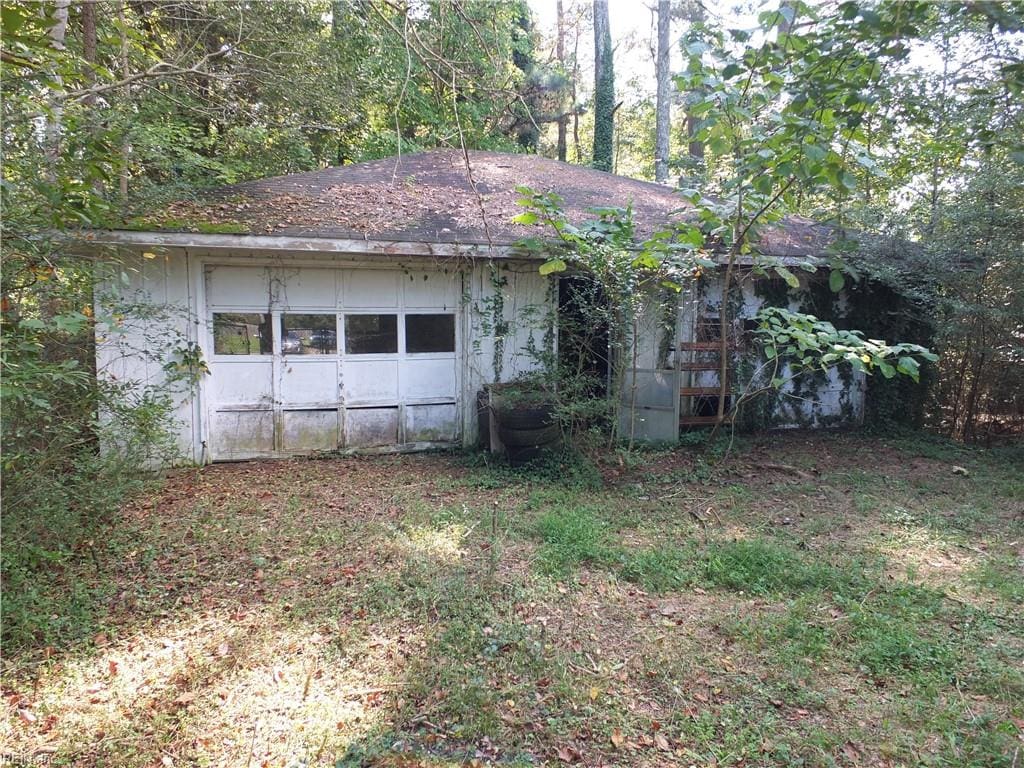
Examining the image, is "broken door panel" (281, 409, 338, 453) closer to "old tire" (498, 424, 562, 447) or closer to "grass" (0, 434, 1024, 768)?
"grass" (0, 434, 1024, 768)

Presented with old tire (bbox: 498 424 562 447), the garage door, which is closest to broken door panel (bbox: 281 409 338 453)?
the garage door

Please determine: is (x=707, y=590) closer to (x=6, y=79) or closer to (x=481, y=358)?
(x=481, y=358)

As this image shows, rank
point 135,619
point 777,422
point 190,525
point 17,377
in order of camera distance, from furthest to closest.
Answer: point 777,422 < point 190,525 < point 135,619 < point 17,377

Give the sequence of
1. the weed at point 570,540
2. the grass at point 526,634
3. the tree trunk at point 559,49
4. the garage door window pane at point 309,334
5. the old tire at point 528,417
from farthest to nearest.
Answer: the tree trunk at point 559,49 → the garage door window pane at point 309,334 → the old tire at point 528,417 → the weed at point 570,540 → the grass at point 526,634

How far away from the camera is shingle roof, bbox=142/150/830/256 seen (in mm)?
6660

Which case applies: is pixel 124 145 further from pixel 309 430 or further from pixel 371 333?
pixel 309 430

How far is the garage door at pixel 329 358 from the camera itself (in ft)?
22.4

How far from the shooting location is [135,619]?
3480 mm

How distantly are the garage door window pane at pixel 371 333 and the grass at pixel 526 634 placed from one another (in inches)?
82.4

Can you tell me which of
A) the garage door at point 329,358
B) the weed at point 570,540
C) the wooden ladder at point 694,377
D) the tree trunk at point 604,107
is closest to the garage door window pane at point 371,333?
the garage door at point 329,358

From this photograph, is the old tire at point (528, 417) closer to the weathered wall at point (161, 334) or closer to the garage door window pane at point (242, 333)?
the garage door window pane at point (242, 333)

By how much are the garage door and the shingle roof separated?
1.99 ft

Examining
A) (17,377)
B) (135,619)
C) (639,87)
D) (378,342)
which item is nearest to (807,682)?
(135,619)

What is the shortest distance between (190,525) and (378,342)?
3181 millimetres
